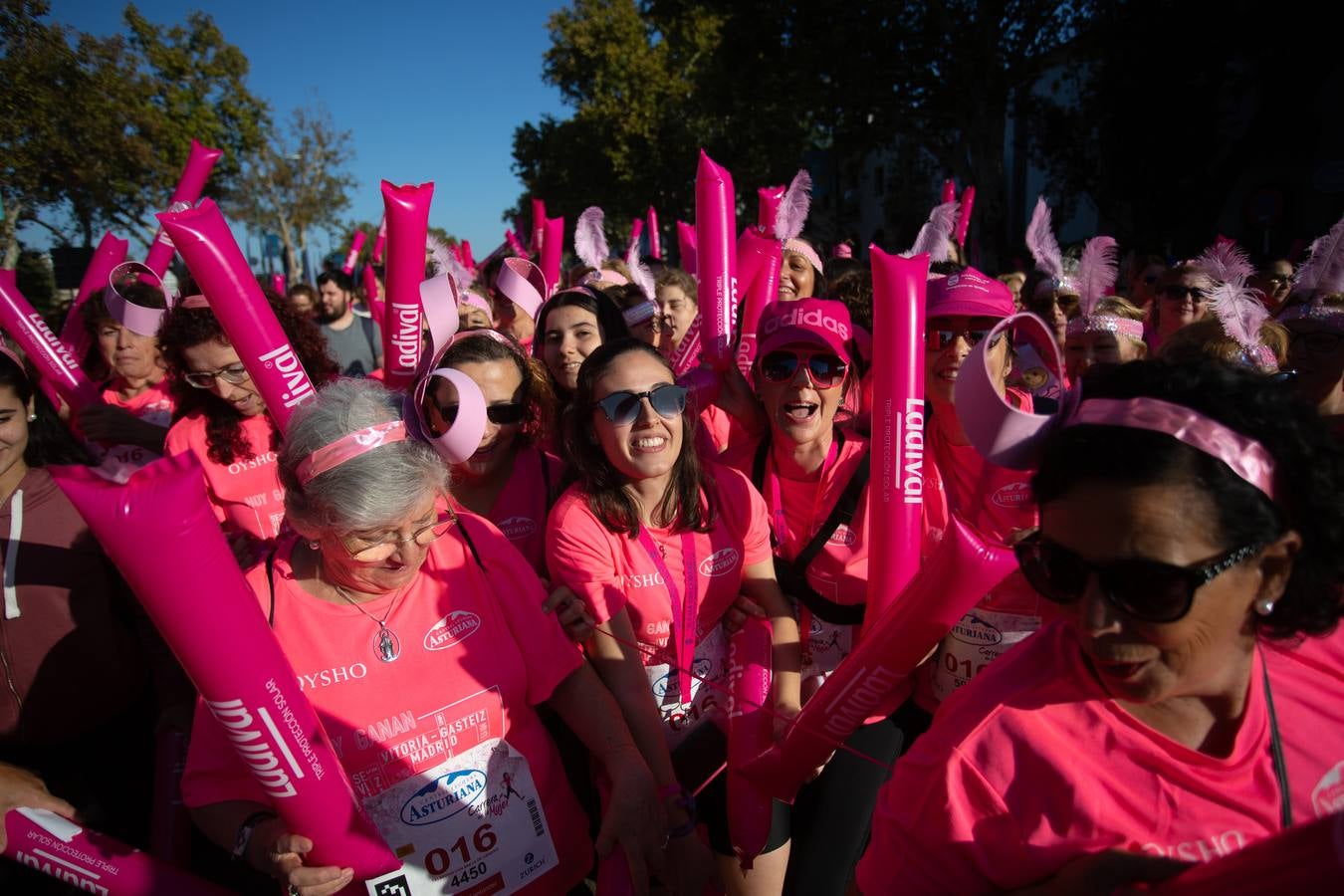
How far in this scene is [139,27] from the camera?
56.5 feet

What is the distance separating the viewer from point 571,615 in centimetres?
226

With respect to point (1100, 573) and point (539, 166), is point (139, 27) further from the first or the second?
point (1100, 573)

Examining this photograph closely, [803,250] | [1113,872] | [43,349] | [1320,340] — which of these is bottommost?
[1113,872]

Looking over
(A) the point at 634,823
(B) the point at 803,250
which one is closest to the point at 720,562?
(A) the point at 634,823

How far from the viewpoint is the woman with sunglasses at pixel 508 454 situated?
2848 millimetres

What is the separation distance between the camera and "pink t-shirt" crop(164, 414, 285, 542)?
3002 mm

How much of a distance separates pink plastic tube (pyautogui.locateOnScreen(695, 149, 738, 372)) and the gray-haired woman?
1.41 metres

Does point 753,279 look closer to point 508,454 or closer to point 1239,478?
point 508,454

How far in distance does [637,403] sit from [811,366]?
70 cm

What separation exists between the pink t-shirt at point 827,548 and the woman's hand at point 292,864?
164 centimetres

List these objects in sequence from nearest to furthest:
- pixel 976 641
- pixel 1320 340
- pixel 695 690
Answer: pixel 976 641, pixel 695 690, pixel 1320 340

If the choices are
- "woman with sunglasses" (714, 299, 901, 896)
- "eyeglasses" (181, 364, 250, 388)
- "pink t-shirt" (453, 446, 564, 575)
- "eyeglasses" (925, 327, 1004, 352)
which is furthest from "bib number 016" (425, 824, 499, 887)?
"eyeglasses" (925, 327, 1004, 352)

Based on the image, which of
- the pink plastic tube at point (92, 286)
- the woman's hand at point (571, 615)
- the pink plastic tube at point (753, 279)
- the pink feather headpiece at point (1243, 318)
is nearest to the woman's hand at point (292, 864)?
the woman's hand at point (571, 615)

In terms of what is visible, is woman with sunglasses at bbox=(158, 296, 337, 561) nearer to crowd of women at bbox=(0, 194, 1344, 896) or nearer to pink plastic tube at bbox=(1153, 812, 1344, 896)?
crowd of women at bbox=(0, 194, 1344, 896)
